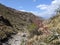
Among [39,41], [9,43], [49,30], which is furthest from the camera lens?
[9,43]

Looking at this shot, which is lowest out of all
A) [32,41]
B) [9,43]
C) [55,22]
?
[9,43]

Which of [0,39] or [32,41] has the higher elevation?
[32,41]

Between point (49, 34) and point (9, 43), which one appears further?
point (9, 43)

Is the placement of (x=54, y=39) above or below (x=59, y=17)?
below

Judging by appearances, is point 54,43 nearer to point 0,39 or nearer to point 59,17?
point 59,17

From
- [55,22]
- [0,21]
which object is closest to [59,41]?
[55,22]

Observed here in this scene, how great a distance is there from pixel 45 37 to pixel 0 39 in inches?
844

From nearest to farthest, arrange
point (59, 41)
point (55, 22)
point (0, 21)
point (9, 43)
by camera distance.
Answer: point (59, 41), point (55, 22), point (9, 43), point (0, 21)

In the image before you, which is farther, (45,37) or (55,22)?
(55,22)

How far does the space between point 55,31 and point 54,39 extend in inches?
30.1

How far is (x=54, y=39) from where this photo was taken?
11586mm

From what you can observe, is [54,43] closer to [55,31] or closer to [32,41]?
[55,31]

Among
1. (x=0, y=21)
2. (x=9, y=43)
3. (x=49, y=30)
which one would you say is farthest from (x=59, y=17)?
(x=0, y=21)

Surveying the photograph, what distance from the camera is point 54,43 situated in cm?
1110
